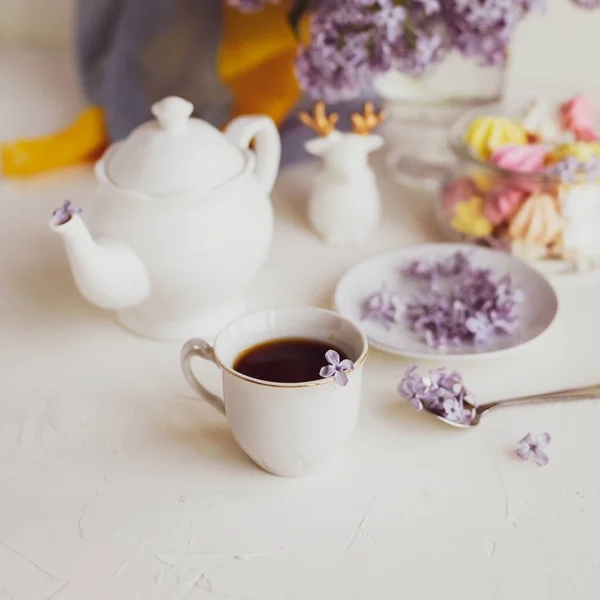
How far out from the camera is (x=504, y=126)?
92cm

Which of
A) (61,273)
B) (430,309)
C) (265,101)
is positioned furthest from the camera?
(265,101)

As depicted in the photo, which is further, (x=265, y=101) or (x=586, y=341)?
(x=265, y=101)

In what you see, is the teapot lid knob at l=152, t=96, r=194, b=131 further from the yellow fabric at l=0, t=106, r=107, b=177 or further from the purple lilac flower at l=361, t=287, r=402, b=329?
the yellow fabric at l=0, t=106, r=107, b=177

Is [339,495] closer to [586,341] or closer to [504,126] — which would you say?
[586,341]

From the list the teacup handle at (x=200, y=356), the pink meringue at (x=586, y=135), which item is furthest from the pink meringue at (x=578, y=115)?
the teacup handle at (x=200, y=356)

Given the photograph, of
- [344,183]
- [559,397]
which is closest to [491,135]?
[344,183]

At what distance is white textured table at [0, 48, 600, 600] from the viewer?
547mm

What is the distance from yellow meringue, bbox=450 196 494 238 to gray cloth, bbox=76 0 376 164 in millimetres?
282

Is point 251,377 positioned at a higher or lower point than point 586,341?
higher

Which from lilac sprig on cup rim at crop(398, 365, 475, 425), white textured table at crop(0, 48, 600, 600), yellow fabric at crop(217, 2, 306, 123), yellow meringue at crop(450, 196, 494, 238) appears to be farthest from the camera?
yellow fabric at crop(217, 2, 306, 123)

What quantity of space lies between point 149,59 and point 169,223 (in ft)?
1.85

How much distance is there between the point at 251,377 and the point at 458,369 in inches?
8.9

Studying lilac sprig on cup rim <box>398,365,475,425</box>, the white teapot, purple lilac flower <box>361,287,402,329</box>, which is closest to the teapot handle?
the white teapot

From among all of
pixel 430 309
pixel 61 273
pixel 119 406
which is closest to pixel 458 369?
pixel 430 309
